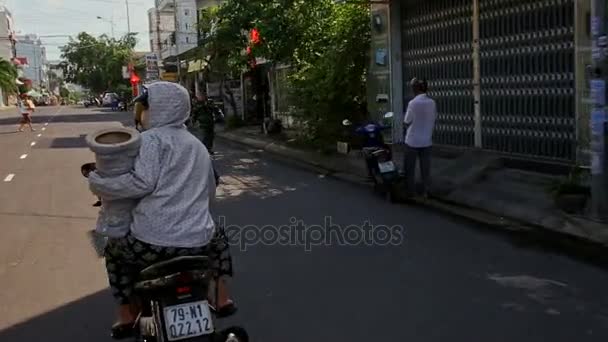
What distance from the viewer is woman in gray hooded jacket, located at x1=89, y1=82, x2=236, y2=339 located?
380cm

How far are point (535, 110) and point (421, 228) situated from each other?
3.93 m

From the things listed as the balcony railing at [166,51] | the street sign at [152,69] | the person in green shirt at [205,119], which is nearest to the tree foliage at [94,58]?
the balcony railing at [166,51]

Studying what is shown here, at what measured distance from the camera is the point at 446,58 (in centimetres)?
1433

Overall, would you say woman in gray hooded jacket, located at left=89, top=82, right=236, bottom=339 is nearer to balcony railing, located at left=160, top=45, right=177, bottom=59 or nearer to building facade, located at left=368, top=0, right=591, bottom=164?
building facade, located at left=368, top=0, right=591, bottom=164

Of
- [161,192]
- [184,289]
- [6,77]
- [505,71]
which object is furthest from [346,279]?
[6,77]

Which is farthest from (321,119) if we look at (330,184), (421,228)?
(421,228)

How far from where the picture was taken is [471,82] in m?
13.3

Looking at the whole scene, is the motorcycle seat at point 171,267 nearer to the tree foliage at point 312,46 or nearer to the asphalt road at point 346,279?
the asphalt road at point 346,279

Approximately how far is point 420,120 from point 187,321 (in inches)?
279

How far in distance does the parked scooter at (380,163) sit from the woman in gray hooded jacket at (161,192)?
6.73 meters

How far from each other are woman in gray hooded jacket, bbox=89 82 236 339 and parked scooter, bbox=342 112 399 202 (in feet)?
22.1

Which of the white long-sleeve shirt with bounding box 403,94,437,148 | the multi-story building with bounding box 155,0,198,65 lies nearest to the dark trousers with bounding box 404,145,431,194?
the white long-sleeve shirt with bounding box 403,94,437,148

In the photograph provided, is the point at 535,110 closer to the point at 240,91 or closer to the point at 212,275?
the point at 212,275

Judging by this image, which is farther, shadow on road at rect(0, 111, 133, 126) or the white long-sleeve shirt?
shadow on road at rect(0, 111, 133, 126)
